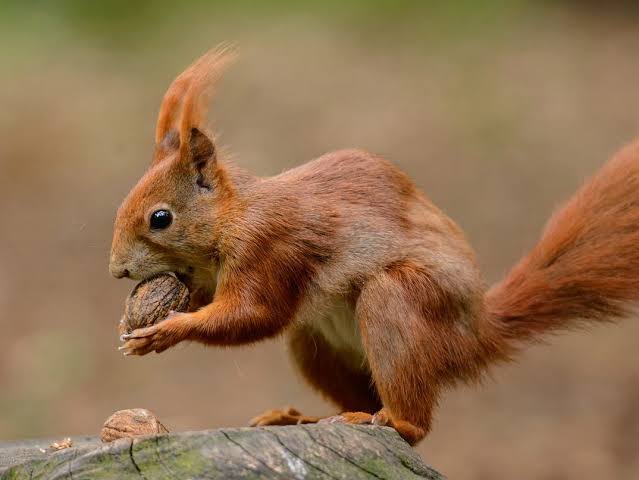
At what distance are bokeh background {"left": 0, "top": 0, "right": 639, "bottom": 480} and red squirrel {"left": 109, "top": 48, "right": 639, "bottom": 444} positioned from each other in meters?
→ 2.02

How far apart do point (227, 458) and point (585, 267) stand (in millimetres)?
1289

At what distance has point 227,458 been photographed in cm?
191

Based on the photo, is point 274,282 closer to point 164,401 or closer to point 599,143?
point 164,401

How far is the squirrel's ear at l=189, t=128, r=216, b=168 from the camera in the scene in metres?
2.67

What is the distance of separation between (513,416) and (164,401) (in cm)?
168

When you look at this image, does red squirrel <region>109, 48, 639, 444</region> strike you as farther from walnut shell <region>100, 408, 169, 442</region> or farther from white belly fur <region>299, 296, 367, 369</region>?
walnut shell <region>100, 408, 169, 442</region>

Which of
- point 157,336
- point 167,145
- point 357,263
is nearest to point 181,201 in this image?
point 167,145

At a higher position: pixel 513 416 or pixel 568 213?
pixel 568 213

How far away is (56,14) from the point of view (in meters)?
7.25

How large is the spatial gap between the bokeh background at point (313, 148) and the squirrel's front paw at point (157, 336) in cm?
246

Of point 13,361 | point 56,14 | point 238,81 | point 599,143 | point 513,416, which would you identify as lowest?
point 513,416

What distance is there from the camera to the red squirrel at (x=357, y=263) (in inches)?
101

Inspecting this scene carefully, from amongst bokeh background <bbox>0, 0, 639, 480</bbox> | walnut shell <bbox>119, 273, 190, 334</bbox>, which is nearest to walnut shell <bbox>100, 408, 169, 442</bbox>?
Answer: walnut shell <bbox>119, 273, 190, 334</bbox>

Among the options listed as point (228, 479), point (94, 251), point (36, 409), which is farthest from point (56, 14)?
point (228, 479)
